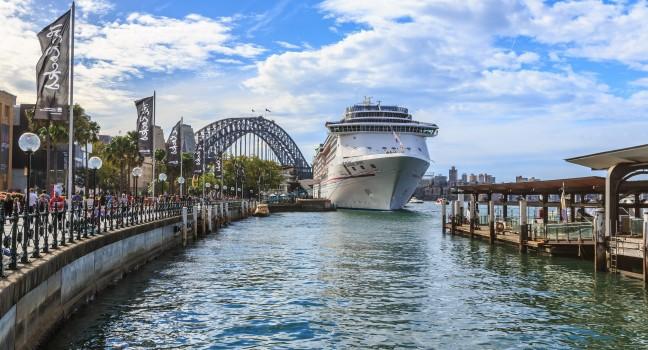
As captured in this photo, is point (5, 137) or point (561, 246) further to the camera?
point (5, 137)

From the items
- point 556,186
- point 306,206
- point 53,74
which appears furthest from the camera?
Answer: point 306,206

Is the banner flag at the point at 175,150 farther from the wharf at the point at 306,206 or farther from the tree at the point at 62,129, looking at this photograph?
the wharf at the point at 306,206

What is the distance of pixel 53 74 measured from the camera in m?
22.6

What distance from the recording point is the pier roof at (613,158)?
25922 millimetres

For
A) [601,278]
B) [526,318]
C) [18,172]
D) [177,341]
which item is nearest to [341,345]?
[177,341]

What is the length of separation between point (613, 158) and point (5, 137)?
75.9m

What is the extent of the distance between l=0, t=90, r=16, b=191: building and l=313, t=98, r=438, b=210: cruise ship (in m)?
49.4

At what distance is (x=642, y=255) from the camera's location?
26.7 metres

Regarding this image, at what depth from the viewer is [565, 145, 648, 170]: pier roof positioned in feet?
85.0

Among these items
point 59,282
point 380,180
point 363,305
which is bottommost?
point 363,305

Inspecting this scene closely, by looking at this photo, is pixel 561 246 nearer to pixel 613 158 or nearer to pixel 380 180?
pixel 613 158

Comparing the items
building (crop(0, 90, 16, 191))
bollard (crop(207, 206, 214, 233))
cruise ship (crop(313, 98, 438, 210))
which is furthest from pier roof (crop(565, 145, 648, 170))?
building (crop(0, 90, 16, 191))

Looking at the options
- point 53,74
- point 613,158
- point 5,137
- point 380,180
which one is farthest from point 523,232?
point 5,137

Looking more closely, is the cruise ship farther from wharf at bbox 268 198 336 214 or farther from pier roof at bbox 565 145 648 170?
pier roof at bbox 565 145 648 170
